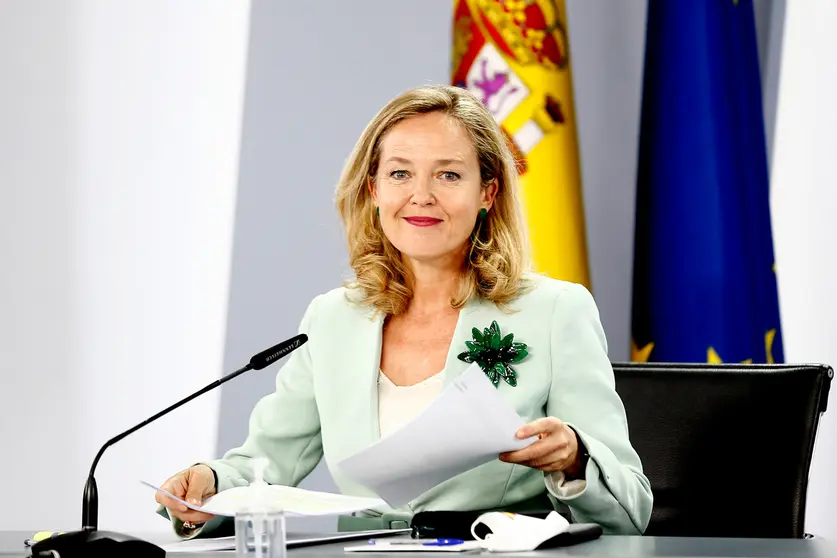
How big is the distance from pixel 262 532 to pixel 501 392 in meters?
0.82

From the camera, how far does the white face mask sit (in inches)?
49.7

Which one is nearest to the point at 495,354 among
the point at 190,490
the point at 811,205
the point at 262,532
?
the point at 190,490

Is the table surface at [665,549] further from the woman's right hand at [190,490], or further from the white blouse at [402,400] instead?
the white blouse at [402,400]

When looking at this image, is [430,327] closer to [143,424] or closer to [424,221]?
[424,221]

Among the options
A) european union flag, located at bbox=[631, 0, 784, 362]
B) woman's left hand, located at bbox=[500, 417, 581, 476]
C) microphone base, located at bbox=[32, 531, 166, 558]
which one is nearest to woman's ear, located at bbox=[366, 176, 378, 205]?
woman's left hand, located at bbox=[500, 417, 581, 476]

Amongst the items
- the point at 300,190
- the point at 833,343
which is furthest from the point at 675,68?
the point at 300,190

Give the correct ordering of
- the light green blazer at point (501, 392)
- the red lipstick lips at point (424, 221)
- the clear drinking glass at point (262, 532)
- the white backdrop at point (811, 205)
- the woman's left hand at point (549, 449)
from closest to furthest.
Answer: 1. the clear drinking glass at point (262, 532)
2. the woman's left hand at point (549, 449)
3. the light green blazer at point (501, 392)
4. the red lipstick lips at point (424, 221)
5. the white backdrop at point (811, 205)

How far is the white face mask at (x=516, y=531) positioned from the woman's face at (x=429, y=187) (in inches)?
28.3

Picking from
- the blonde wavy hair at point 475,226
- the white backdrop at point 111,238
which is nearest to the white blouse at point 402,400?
the blonde wavy hair at point 475,226

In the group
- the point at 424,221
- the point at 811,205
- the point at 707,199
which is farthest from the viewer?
the point at 811,205

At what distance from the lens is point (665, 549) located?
1.28 meters

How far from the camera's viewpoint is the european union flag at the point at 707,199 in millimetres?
2943

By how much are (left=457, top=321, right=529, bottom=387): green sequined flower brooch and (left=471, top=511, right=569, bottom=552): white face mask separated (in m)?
0.50

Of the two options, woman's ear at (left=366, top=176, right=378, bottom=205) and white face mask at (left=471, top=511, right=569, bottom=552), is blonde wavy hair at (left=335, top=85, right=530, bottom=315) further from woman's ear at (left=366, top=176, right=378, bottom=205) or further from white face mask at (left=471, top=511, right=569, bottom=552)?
white face mask at (left=471, top=511, right=569, bottom=552)
